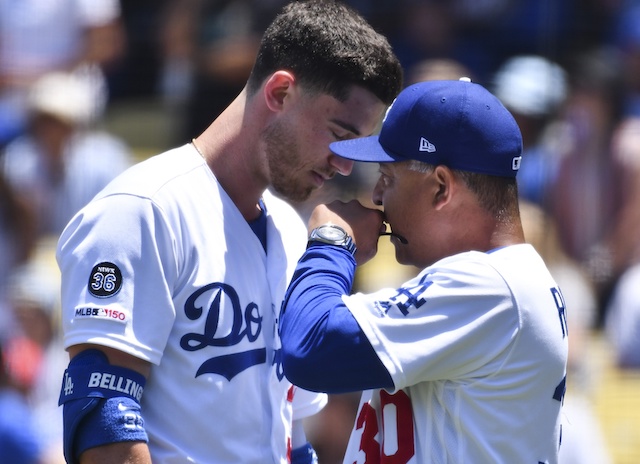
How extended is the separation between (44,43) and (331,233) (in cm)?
423

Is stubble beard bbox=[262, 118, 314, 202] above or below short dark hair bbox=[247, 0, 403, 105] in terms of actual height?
below

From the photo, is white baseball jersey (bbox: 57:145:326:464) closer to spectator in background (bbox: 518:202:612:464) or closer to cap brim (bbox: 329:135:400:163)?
cap brim (bbox: 329:135:400:163)

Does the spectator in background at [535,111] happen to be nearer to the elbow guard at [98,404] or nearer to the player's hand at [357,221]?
the player's hand at [357,221]

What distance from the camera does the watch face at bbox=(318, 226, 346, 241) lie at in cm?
229

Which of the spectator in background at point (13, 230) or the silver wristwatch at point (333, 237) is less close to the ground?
the silver wristwatch at point (333, 237)

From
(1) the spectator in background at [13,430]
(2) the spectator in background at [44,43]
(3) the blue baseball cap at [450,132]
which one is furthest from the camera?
(2) the spectator in background at [44,43]


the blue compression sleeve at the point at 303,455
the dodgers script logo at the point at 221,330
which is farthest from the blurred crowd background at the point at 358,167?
the dodgers script logo at the point at 221,330

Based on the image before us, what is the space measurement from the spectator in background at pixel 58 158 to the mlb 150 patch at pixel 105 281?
3492mm

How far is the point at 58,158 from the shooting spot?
18.6ft

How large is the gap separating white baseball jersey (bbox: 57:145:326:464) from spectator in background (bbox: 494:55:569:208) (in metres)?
3.11

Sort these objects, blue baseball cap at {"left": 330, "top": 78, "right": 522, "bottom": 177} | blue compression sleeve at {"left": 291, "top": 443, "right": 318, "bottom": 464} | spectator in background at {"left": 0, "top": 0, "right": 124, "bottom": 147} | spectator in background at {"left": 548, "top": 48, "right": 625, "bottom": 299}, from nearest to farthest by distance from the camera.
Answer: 1. blue baseball cap at {"left": 330, "top": 78, "right": 522, "bottom": 177}
2. blue compression sleeve at {"left": 291, "top": 443, "right": 318, "bottom": 464}
3. spectator in background at {"left": 548, "top": 48, "right": 625, "bottom": 299}
4. spectator in background at {"left": 0, "top": 0, "right": 124, "bottom": 147}

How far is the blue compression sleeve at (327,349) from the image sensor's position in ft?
6.96

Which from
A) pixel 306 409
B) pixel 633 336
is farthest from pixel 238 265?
pixel 633 336

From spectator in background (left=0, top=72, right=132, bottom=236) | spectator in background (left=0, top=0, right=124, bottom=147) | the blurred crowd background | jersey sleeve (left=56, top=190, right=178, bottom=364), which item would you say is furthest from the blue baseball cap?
spectator in background (left=0, top=0, right=124, bottom=147)
